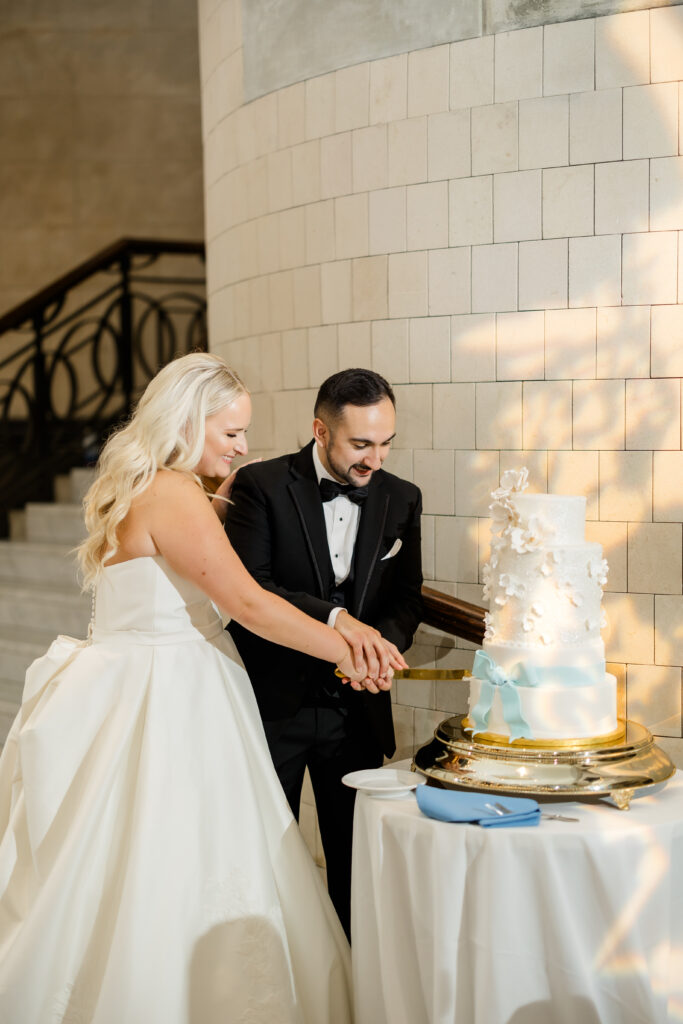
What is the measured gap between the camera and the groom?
109 inches

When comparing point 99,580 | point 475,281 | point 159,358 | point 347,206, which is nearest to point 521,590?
point 99,580

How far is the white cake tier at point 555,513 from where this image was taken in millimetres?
2381

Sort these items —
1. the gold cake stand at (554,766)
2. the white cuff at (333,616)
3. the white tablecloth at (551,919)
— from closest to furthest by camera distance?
the white tablecloth at (551,919), the gold cake stand at (554,766), the white cuff at (333,616)

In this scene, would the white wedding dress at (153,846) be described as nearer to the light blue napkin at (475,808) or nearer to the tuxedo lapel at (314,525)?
the tuxedo lapel at (314,525)

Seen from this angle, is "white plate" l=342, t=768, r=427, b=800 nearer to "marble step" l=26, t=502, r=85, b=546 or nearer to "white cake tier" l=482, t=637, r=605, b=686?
"white cake tier" l=482, t=637, r=605, b=686

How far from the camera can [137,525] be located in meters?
2.49

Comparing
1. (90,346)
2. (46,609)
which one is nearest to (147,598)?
(46,609)

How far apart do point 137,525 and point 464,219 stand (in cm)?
160

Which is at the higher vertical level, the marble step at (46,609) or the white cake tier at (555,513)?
the white cake tier at (555,513)

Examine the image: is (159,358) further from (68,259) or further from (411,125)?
(411,125)

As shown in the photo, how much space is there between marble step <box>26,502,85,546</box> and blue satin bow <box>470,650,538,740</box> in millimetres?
3801

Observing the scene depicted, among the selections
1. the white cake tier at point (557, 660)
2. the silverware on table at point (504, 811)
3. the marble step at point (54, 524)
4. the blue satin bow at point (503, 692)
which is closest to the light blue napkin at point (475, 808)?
the silverware on table at point (504, 811)

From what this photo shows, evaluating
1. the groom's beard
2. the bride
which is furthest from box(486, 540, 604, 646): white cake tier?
the groom's beard

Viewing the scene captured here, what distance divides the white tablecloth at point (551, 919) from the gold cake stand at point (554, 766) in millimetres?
73
